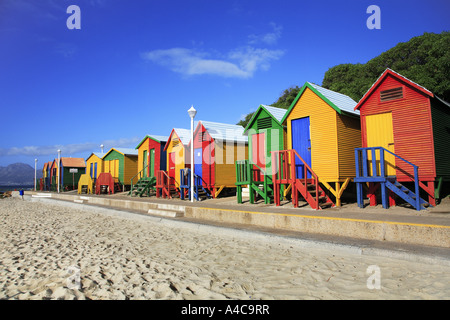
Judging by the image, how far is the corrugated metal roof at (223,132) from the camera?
18547 mm

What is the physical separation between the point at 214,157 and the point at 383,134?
9598 mm

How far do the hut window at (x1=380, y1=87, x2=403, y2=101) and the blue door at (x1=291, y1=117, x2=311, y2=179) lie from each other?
2983 millimetres

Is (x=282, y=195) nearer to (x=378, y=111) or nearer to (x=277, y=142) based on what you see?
(x=277, y=142)

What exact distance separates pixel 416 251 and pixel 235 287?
3302 millimetres

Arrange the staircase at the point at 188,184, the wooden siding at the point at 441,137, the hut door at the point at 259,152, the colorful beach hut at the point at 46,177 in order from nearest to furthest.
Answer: the wooden siding at the point at 441,137 → the hut door at the point at 259,152 → the staircase at the point at 188,184 → the colorful beach hut at the point at 46,177

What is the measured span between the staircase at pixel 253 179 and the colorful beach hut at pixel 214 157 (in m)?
3.36

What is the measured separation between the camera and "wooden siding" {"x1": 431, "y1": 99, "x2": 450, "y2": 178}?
33.8 feet

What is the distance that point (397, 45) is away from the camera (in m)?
27.8

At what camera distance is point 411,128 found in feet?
34.2

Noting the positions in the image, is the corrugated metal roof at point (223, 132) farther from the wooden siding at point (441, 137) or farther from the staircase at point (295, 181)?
the wooden siding at point (441, 137)

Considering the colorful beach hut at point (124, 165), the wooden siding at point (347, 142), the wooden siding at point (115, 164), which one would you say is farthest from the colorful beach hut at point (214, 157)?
the wooden siding at point (115, 164)
